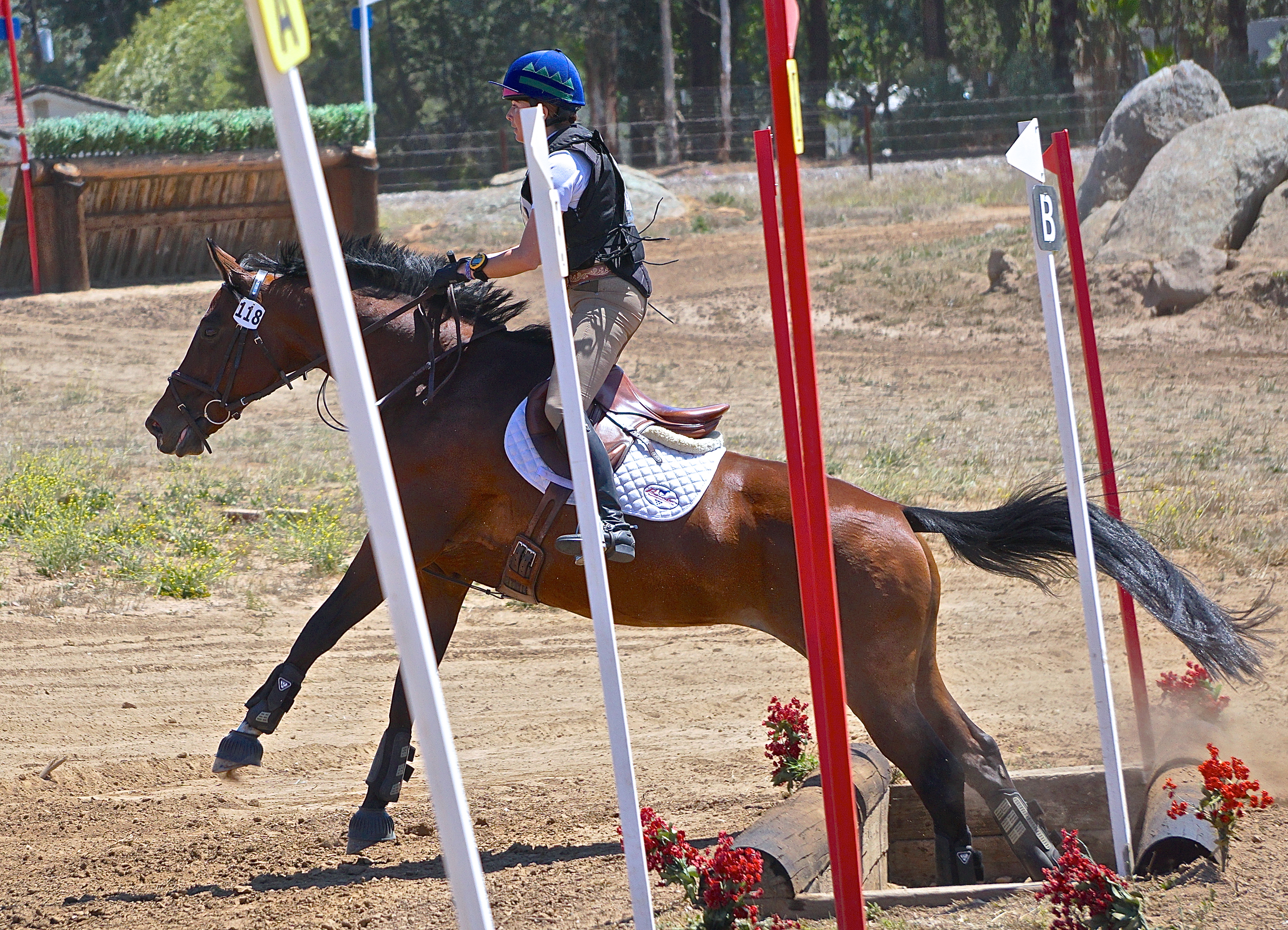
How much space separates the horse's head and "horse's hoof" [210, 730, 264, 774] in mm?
1271

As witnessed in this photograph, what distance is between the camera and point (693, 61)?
4066 cm

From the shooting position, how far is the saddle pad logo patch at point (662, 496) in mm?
4711

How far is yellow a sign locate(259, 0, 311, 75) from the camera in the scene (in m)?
2.14

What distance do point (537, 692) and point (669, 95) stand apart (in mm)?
30488

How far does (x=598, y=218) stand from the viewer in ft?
15.4

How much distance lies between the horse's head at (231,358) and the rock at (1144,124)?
15262 millimetres

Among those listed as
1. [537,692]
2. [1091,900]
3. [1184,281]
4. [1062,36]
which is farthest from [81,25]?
[1091,900]

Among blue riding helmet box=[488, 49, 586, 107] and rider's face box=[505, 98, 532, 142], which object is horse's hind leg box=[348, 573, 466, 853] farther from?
blue riding helmet box=[488, 49, 586, 107]

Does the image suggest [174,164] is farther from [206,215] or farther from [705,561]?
[705,561]

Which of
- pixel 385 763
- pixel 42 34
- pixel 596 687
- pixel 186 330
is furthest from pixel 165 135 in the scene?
pixel 42 34

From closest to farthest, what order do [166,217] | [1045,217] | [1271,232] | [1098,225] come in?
[1045,217]
[1271,232]
[1098,225]
[166,217]

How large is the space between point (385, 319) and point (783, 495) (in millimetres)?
1773

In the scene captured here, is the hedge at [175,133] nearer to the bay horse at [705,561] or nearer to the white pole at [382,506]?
the bay horse at [705,561]

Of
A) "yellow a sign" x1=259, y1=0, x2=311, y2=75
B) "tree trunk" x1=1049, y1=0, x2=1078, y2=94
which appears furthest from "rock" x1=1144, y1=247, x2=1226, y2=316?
"tree trunk" x1=1049, y1=0, x2=1078, y2=94
